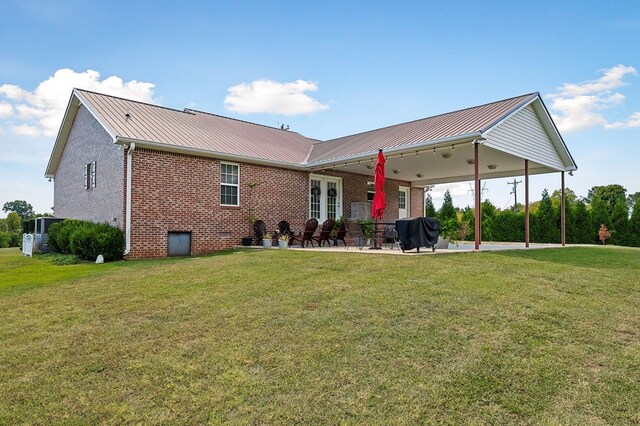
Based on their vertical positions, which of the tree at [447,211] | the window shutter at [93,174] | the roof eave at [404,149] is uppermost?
the roof eave at [404,149]

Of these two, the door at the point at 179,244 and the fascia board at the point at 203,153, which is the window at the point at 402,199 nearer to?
the fascia board at the point at 203,153

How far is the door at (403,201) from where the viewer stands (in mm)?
19938

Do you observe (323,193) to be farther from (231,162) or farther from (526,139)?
(526,139)

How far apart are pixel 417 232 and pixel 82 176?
1206 cm

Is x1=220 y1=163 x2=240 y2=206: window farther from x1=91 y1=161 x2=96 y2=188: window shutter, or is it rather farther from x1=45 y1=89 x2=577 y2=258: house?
x1=91 y1=161 x2=96 y2=188: window shutter

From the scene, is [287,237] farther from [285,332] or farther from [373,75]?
[285,332]

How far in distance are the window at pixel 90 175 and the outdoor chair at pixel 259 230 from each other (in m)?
5.33

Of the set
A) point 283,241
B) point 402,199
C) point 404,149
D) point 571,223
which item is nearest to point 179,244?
point 283,241

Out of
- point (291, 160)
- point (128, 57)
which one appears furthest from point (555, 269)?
point (128, 57)

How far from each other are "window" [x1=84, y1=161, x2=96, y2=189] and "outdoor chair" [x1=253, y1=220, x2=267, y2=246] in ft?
17.5

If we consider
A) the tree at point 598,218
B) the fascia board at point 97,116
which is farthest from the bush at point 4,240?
the tree at point 598,218

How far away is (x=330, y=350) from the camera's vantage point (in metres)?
4.01

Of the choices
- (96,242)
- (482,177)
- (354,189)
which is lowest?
(96,242)

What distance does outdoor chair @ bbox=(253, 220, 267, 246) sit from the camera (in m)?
13.7
